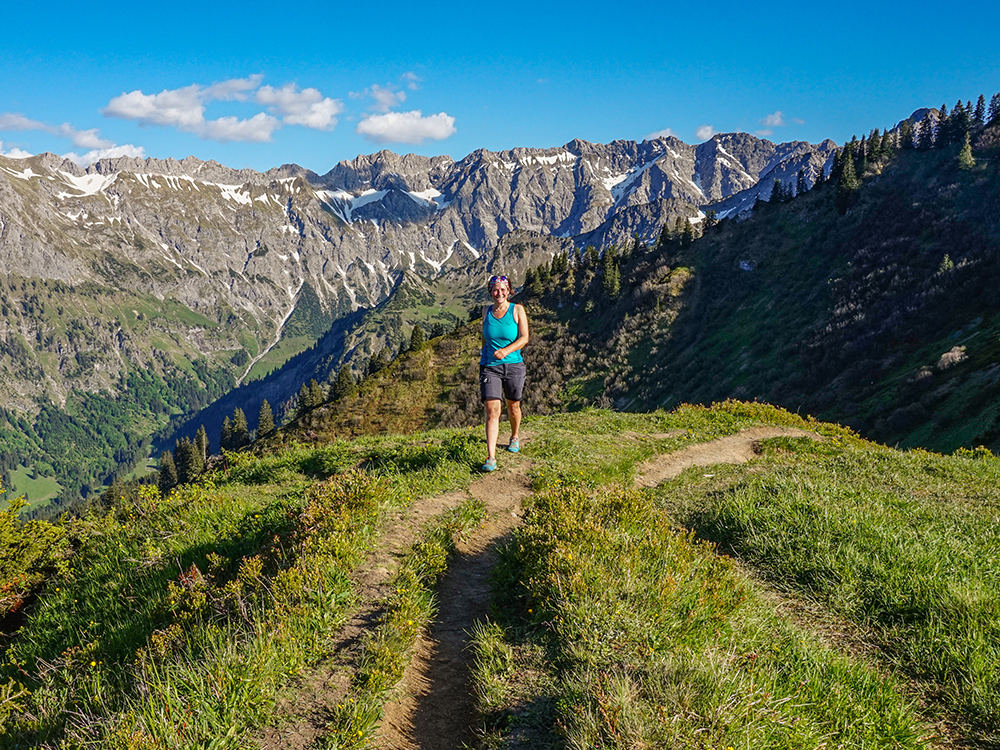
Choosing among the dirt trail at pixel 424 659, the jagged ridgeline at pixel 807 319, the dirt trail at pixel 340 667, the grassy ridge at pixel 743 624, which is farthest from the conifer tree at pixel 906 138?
the dirt trail at pixel 340 667

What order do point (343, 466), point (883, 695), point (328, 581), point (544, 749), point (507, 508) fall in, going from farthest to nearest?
point (343, 466) < point (507, 508) < point (328, 581) < point (883, 695) < point (544, 749)

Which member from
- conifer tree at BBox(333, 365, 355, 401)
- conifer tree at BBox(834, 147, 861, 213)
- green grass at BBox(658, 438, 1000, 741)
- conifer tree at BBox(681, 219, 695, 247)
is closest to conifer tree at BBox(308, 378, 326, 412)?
conifer tree at BBox(333, 365, 355, 401)

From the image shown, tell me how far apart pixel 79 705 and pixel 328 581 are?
2.49m

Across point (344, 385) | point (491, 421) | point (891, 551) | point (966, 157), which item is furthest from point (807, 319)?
point (344, 385)

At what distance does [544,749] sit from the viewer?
427cm

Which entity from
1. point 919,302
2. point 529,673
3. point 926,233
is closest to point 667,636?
point 529,673

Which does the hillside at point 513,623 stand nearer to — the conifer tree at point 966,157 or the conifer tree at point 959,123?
the conifer tree at point 966,157

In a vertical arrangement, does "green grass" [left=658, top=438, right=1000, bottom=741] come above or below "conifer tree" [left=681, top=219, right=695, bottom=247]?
below

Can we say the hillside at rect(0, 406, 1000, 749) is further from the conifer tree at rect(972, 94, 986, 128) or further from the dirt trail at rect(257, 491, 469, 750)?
the conifer tree at rect(972, 94, 986, 128)

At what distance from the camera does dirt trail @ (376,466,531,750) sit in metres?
4.86

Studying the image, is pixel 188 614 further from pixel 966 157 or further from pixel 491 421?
pixel 966 157

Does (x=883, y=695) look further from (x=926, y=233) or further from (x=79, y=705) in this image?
(x=926, y=233)

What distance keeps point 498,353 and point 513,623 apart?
6.63m

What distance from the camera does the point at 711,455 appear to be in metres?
16.6
